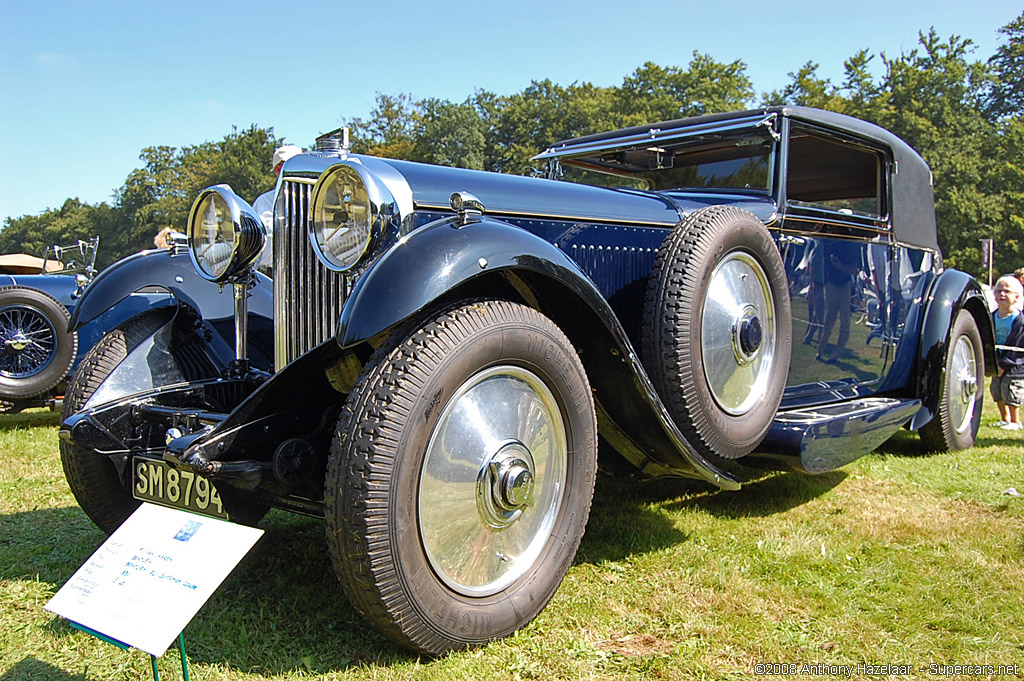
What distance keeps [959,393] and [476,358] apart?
4.19 metres

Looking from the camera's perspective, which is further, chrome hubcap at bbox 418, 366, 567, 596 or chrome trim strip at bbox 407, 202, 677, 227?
chrome trim strip at bbox 407, 202, 677, 227

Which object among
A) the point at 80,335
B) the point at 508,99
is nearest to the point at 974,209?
the point at 508,99

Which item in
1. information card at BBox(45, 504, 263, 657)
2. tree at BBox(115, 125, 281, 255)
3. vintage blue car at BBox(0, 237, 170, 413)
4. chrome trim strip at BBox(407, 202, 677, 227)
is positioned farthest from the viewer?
tree at BBox(115, 125, 281, 255)

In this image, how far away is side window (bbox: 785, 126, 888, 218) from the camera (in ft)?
13.3

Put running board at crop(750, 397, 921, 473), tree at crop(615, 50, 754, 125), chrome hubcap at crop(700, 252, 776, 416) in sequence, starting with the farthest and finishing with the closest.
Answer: tree at crop(615, 50, 754, 125), running board at crop(750, 397, 921, 473), chrome hubcap at crop(700, 252, 776, 416)

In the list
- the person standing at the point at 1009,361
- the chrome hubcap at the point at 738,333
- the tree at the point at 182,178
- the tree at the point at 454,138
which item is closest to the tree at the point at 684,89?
the tree at the point at 454,138

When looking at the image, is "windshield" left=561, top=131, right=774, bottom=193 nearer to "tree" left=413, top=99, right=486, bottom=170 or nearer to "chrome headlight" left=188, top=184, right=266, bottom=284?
"chrome headlight" left=188, top=184, right=266, bottom=284

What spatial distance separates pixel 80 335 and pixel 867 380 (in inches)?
247

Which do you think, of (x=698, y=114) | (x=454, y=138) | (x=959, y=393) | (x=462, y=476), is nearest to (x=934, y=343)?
(x=959, y=393)

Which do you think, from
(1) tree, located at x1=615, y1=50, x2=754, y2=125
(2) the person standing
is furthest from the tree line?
(2) the person standing

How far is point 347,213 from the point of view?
2348mm

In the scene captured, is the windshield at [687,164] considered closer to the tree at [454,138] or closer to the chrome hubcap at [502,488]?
the chrome hubcap at [502,488]

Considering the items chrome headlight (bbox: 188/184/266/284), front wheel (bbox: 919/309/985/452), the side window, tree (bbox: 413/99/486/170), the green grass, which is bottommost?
the green grass

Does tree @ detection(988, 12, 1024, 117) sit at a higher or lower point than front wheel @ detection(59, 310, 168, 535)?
higher
